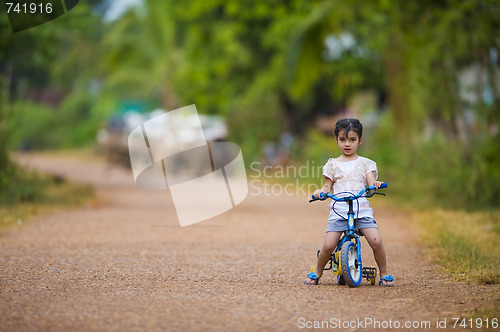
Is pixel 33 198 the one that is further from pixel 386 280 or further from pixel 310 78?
pixel 386 280

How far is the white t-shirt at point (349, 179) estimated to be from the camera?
7594 millimetres

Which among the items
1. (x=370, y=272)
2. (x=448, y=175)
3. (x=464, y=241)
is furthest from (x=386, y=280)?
(x=448, y=175)

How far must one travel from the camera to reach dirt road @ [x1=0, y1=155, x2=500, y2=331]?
6.03 m

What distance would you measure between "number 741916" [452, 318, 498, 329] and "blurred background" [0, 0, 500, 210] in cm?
883

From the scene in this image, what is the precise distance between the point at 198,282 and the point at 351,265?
1.35 metres

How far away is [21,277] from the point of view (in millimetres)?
7809

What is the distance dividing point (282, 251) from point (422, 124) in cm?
1128

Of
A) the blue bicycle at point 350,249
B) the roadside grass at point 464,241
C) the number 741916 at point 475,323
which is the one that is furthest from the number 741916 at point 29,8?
the number 741916 at point 475,323

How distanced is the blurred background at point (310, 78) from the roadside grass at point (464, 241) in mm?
1328

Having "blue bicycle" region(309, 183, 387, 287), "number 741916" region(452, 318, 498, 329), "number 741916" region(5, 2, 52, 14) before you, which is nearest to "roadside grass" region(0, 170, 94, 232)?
"number 741916" region(5, 2, 52, 14)

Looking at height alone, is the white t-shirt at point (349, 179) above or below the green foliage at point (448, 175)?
below

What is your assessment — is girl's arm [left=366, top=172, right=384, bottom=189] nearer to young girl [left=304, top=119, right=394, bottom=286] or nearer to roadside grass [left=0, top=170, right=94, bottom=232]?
young girl [left=304, top=119, right=394, bottom=286]

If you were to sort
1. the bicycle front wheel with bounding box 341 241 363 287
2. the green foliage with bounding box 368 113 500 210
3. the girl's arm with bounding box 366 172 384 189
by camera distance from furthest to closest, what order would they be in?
the green foliage with bounding box 368 113 500 210 < the girl's arm with bounding box 366 172 384 189 < the bicycle front wheel with bounding box 341 241 363 287

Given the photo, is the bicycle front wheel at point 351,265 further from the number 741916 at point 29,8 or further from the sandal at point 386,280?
the number 741916 at point 29,8
